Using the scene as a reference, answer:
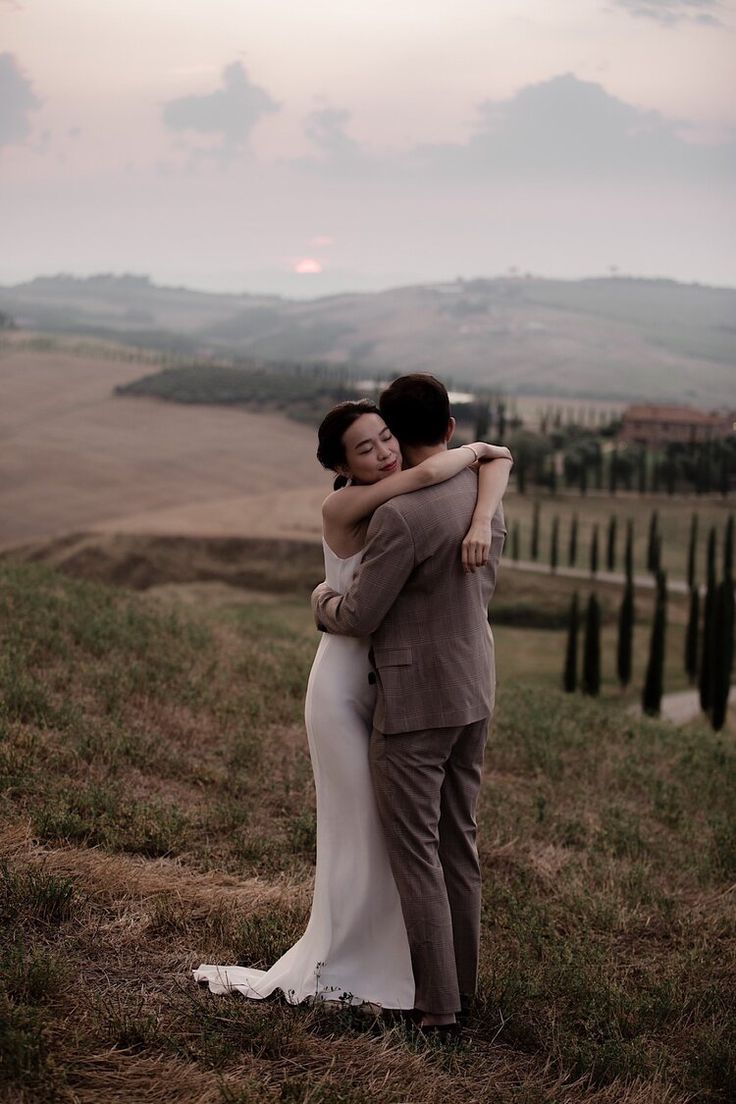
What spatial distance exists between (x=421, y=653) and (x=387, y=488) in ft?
2.00

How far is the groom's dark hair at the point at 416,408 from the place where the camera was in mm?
3832

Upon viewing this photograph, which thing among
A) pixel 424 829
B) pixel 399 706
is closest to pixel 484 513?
pixel 399 706

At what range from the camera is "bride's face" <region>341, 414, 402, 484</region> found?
12.3 ft

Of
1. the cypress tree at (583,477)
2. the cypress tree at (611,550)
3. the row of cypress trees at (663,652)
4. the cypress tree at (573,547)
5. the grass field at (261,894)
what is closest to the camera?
the grass field at (261,894)

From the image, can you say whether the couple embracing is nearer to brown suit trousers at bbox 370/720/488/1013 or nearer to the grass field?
brown suit trousers at bbox 370/720/488/1013

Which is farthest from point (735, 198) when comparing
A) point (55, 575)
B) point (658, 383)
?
point (55, 575)

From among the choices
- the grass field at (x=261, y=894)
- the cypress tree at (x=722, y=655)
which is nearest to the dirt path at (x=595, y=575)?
the cypress tree at (x=722, y=655)

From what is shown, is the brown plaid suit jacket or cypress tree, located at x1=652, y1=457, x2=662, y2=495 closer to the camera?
the brown plaid suit jacket

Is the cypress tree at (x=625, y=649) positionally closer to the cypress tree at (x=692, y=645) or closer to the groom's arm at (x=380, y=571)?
the cypress tree at (x=692, y=645)

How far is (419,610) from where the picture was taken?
12.7 feet

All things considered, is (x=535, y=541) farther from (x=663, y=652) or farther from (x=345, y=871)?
(x=345, y=871)

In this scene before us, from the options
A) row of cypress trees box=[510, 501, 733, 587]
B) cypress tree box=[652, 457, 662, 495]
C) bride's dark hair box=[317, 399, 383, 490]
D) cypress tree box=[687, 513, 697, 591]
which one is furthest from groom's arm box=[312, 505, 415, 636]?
cypress tree box=[652, 457, 662, 495]

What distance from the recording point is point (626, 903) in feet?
19.7

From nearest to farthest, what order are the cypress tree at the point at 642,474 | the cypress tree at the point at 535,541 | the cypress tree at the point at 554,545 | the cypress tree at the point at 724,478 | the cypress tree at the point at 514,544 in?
the cypress tree at the point at 554,545, the cypress tree at the point at 535,541, the cypress tree at the point at 514,544, the cypress tree at the point at 642,474, the cypress tree at the point at 724,478
